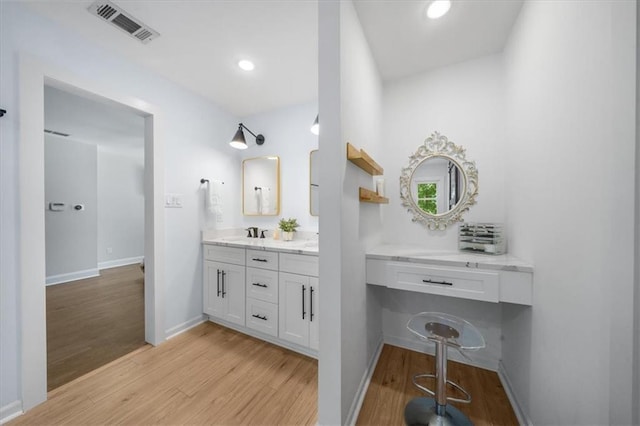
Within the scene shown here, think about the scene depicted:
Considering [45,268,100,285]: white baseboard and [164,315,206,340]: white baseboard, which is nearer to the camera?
[164,315,206,340]: white baseboard

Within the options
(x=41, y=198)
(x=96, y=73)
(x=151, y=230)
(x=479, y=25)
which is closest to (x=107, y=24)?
(x=96, y=73)

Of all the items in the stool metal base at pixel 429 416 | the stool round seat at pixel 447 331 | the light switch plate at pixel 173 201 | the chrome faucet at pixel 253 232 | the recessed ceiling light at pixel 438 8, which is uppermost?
the recessed ceiling light at pixel 438 8

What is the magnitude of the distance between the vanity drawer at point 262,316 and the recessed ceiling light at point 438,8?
7.91ft

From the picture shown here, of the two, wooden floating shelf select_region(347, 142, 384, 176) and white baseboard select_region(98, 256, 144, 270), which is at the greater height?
wooden floating shelf select_region(347, 142, 384, 176)

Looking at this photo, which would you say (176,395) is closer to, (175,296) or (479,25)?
(175,296)

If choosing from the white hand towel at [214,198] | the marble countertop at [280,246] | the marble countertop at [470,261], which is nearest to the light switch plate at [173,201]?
the white hand towel at [214,198]

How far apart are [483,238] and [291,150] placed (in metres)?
2.04

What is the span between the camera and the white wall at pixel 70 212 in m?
3.79

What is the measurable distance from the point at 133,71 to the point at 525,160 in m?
3.03

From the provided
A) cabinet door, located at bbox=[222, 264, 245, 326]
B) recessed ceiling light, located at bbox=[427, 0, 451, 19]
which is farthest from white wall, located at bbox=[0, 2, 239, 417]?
recessed ceiling light, located at bbox=[427, 0, 451, 19]

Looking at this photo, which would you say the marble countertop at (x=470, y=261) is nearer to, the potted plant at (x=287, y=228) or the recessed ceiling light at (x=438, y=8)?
the potted plant at (x=287, y=228)

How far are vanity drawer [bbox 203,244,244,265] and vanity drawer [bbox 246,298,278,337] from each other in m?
0.41

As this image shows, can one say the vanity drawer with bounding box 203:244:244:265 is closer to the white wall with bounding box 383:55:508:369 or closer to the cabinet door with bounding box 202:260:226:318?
the cabinet door with bounding box 202:260:226:318

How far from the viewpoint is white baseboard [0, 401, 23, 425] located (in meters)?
1.29
